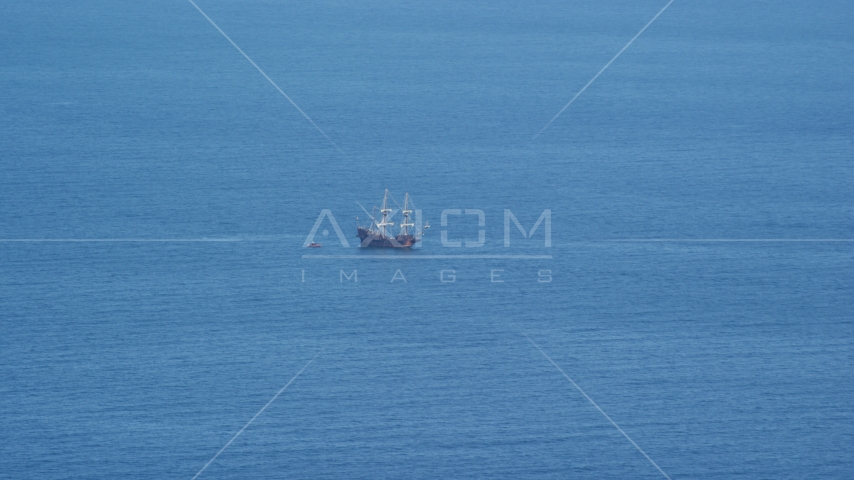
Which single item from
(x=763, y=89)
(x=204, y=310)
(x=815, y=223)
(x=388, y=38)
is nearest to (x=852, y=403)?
(x=815, y=223)

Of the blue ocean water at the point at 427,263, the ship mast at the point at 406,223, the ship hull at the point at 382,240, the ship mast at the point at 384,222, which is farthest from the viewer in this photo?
the ship mast at the point at 406,223

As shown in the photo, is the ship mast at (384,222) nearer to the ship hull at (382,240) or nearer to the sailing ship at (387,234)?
the sailing ship at (387,234)

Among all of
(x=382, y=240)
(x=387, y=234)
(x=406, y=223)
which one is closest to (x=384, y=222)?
(x=387, y=234)

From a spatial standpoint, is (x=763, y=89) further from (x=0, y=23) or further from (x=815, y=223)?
(x=0, y=23)

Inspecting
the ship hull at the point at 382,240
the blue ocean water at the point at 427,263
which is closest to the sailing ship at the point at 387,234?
the ship hull at the point at 382,240

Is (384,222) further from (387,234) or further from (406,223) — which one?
(406,223)

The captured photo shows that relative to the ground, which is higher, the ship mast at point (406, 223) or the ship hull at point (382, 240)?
the ship mast at point (406, 223)
